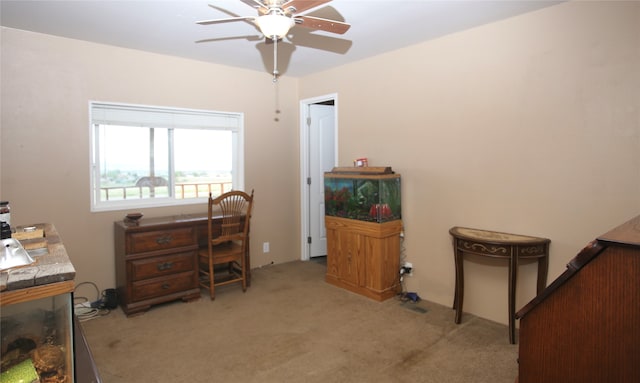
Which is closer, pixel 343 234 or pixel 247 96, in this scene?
pixel 343 234

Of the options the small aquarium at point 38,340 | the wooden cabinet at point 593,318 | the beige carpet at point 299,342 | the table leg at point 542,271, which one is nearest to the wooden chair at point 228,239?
the beige carpet at point 299,342

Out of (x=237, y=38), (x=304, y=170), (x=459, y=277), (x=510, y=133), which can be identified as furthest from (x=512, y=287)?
(x=237, y=38)

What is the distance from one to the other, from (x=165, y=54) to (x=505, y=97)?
3.22 meters

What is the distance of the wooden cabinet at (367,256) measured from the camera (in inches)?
138

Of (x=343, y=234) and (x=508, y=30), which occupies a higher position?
(x=508, y=30)

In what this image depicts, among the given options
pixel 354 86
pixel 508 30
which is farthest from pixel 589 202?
pixel 354 86

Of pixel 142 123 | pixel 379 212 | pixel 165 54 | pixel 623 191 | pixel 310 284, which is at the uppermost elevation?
pixel 165 54

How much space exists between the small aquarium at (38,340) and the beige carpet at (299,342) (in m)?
1.23

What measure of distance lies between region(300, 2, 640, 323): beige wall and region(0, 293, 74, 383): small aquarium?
9.51 feet

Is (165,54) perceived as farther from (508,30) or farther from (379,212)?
(508,30)

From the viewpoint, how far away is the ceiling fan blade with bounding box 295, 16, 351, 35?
7.13 ft

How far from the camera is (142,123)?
12.4 ft

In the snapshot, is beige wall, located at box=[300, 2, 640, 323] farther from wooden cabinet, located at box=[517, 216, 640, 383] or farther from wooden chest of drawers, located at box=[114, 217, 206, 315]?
wooden chest of drawers, located at box=[114, 217, 206, 315]

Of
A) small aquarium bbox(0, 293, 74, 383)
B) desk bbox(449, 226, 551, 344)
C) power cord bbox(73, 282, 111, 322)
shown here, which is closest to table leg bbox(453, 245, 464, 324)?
desk bbox(449, 226, 551, 344)
